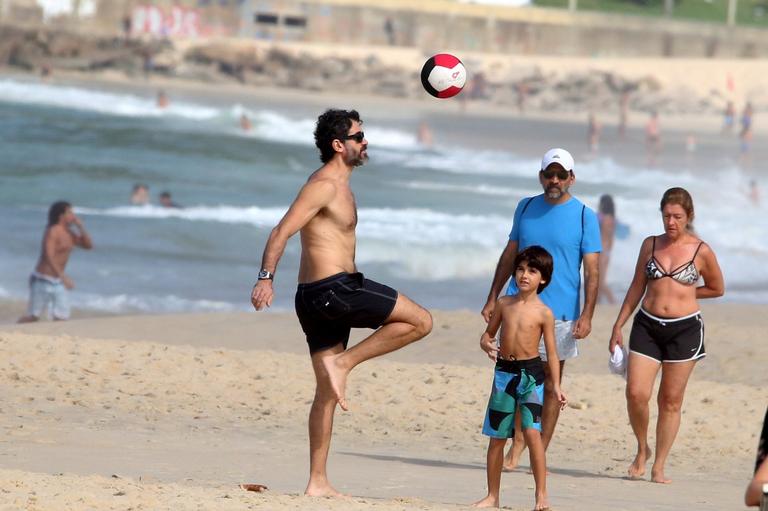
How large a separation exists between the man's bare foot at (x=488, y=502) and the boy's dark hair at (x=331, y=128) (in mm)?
1594

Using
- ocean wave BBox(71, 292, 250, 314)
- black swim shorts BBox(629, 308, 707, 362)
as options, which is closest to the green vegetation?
ocean wave BBox(71, 292, 250, 314)

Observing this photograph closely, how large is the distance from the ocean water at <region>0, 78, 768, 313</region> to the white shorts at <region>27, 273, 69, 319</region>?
1.26 metres

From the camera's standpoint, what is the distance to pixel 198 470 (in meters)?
6.48

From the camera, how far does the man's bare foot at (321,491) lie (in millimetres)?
5797

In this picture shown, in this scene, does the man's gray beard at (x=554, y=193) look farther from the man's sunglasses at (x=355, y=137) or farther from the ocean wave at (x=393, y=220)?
the ocean wave at (x=393, y=220)

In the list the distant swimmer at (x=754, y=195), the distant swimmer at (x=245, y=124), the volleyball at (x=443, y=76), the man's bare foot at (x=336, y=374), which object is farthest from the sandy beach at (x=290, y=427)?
the distant swimmer at (x=245, y=124)

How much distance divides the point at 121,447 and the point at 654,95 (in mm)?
53628

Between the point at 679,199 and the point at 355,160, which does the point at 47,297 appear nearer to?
the point at 355,160

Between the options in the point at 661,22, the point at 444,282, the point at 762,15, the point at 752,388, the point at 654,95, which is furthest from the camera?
the point at 762,15

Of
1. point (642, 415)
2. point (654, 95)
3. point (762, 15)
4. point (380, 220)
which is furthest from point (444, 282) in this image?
point (762, 15)

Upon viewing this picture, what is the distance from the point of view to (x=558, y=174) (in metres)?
6.77

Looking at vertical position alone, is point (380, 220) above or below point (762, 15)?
below

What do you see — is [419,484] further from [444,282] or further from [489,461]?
[444,282]

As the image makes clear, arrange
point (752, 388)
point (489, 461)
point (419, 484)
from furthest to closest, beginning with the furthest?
point (752, 388) < point (419, 484) < point (489, 461)
